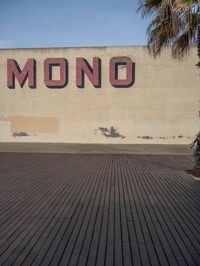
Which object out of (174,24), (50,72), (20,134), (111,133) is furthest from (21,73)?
(174,24)

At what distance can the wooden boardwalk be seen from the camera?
5.21 m

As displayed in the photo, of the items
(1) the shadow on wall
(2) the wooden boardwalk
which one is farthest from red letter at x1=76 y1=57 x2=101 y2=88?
(2) the wooden boardwalk

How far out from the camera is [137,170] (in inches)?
532

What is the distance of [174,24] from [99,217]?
6.70 metres

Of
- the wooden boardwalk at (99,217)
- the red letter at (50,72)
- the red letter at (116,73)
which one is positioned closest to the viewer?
the wooden boardwalk at (99,217)

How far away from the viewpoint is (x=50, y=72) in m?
25.8

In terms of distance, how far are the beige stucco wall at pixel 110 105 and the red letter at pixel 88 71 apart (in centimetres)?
34

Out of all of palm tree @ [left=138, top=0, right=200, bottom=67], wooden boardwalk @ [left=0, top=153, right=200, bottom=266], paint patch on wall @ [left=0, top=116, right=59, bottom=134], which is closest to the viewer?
wooden boardwalk @ [left=0, top=153, right=200, bottom=266]

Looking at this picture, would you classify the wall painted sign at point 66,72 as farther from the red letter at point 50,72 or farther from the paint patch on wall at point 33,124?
the paint patch on wall at point 33,124

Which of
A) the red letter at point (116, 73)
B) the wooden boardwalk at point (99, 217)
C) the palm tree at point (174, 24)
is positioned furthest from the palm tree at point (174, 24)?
the red letter at point (116, 73)

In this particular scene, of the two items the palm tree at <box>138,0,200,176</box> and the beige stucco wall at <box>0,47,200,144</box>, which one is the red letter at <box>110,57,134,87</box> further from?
the palm tree at <box>138,0,200,176</box>

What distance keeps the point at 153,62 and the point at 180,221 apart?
19590 mm

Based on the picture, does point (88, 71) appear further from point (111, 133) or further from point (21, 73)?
point (21, 73)

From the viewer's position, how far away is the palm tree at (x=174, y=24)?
1061 cm
